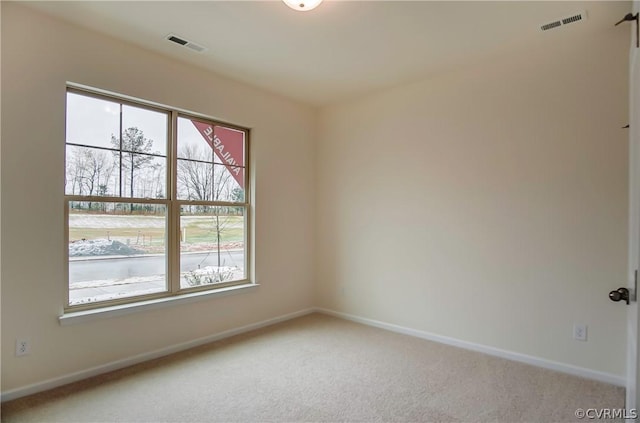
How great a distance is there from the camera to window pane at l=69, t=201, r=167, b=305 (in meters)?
2.90

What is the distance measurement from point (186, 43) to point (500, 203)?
10.3 ft

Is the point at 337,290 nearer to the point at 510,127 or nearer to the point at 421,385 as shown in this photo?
the point at 421,385

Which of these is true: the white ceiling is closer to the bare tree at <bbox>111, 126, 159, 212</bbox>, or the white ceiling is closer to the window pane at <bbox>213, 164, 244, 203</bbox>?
the bare tree at <bbox>111, 126, 159, 212</bbox>

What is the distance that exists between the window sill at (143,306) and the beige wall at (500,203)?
1.48 meters

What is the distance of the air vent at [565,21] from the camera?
2621mm

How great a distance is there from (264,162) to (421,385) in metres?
Answer: 2.80

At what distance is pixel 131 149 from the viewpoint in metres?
3.21

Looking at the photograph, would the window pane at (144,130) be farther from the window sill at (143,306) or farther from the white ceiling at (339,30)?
the window sill at (143,306)

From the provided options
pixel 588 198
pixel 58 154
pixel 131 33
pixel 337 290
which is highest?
pixel 131 33

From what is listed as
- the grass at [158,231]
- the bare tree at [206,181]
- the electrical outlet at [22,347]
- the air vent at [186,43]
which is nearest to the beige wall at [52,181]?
the electrical outlet at [22,347]

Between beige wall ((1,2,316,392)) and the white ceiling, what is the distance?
0.57 ft

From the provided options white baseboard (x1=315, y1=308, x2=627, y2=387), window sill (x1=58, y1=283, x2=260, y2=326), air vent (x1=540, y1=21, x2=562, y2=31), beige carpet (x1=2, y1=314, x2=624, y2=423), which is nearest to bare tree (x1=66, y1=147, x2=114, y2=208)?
window sill (x1=58, y1=283, x2=260, y2=326)

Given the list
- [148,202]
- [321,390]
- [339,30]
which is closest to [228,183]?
[148,202]

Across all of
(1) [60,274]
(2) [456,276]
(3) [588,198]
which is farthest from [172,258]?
(3) [588,198]
